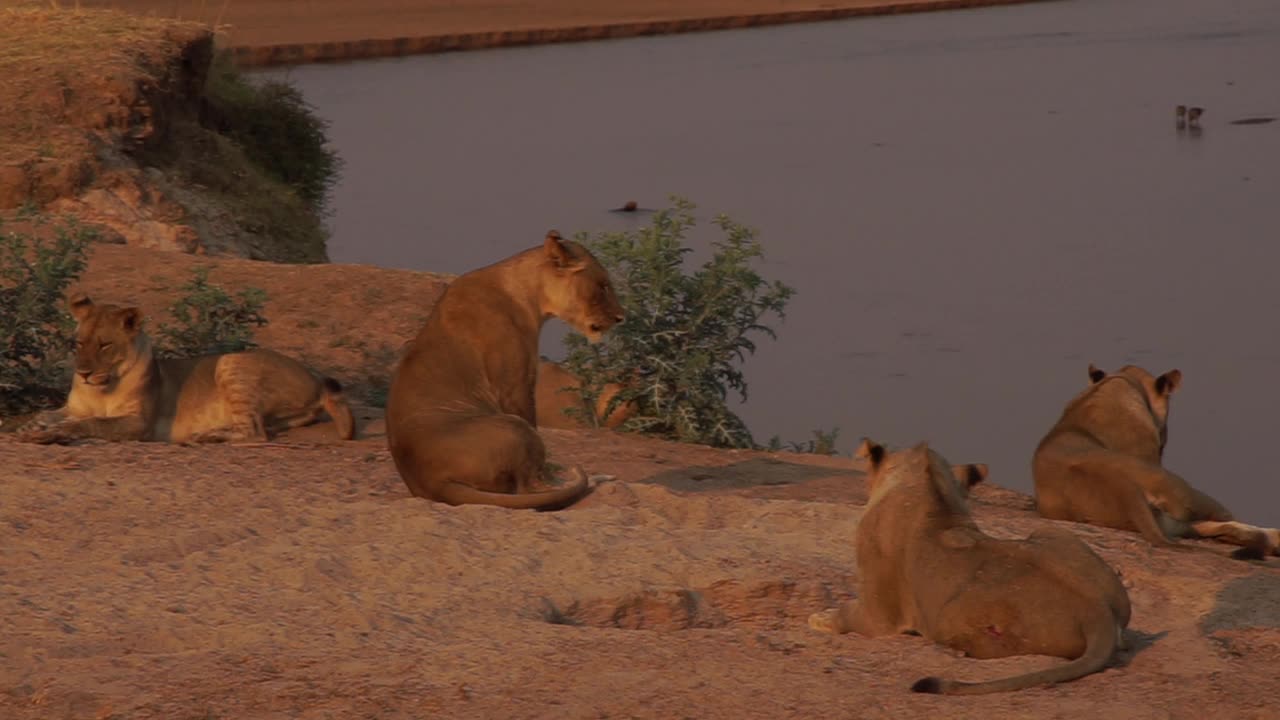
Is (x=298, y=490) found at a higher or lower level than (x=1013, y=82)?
lower

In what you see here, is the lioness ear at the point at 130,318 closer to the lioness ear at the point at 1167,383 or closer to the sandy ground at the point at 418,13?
the lioness ear at the point at 1167,383

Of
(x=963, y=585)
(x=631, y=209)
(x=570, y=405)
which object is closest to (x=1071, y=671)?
(x=963, y=585)

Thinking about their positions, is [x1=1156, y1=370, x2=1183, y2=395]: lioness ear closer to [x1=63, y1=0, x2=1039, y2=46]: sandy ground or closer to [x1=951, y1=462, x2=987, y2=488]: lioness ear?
[x1=951, y1=462, x2=987, y2=488]: lioness ear

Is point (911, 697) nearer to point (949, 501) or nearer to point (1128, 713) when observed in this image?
point (1128, 713)

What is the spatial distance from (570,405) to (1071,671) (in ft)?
22.8

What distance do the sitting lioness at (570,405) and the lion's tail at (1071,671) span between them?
20.6 ft

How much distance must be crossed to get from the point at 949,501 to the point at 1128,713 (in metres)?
1.35

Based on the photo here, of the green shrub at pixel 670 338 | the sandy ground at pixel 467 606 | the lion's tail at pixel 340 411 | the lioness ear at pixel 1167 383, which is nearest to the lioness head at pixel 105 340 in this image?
the sandy ground at pixel 467 606

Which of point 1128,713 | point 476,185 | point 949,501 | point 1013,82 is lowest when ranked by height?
point 1128,713

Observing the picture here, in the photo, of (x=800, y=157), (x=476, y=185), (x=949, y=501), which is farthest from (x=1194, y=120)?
(x=949, y=501)

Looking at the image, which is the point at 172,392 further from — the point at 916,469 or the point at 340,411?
the point at 916,469

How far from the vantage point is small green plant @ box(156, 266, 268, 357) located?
41.0 ft

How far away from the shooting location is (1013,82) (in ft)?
135

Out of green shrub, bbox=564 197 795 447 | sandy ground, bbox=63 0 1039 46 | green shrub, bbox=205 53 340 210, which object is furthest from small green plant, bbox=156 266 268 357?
sandy ground, bbox=63 0 1039 46
